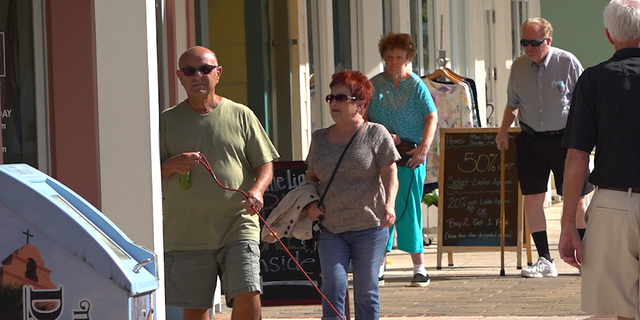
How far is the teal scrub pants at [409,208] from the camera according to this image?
8305 millimetres

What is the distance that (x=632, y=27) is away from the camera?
4.37 metres

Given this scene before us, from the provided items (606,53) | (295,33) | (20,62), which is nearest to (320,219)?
(20,62)

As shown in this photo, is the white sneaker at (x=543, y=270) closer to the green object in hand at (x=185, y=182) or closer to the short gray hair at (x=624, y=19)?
the green object in hand at (x=185, y=182)

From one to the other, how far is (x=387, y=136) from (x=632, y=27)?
1.67 metres

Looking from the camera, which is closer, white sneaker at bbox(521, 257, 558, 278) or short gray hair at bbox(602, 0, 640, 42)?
short gray hair at bbox(602, 0, 640, 42)

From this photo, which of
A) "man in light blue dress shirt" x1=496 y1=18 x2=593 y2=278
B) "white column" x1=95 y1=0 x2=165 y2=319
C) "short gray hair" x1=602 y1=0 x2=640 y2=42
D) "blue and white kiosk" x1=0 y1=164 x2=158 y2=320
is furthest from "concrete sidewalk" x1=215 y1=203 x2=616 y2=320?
"blue and white kiosk" x1=0 y1=164 x2=158 y2=320

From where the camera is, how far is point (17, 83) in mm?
5633

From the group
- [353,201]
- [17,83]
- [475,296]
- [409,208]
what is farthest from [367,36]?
[17,83]

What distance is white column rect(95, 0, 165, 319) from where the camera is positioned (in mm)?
4805

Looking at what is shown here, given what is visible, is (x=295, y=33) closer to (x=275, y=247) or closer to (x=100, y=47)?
(x=275, y=247)

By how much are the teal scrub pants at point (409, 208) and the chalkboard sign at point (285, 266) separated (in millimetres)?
1309

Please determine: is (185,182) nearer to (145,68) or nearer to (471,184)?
(145,68)

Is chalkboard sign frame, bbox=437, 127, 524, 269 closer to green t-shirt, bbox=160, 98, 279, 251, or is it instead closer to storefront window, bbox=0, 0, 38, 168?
green t-shirt, bbox=160, 98, 279, 251

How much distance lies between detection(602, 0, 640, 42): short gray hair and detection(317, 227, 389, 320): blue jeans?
1.77 metres
